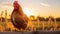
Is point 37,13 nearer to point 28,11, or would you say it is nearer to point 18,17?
point 28,11

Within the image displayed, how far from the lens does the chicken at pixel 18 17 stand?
3908 mm

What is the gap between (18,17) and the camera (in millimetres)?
3920

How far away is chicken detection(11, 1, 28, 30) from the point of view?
12.8 ft

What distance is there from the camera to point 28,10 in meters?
3.97

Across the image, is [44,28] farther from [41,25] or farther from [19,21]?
[19,21]

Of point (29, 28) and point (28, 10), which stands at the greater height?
point (28, 10)

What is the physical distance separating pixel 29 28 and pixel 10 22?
1.34 ft

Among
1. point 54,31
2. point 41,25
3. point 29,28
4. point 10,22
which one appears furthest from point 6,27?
point 54,31

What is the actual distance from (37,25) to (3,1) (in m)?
0.85

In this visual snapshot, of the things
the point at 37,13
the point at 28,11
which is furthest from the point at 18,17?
the point at 37,13

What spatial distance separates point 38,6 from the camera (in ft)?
13.1

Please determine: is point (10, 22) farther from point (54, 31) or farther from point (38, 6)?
point (54, 31)

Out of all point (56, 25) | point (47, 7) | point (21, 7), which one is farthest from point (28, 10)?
point (56, 25)

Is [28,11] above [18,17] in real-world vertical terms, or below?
above
